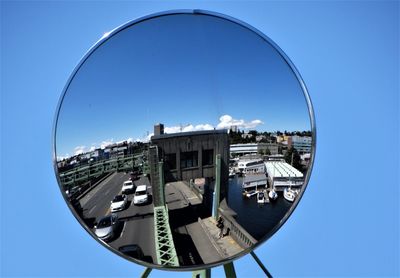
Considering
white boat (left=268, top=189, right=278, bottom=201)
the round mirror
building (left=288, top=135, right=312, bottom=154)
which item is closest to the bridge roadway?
the round mirror

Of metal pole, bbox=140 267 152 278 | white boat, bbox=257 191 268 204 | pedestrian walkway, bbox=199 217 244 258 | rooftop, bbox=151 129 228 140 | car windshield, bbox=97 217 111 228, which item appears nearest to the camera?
rooftop, bbox=151 129 228 140

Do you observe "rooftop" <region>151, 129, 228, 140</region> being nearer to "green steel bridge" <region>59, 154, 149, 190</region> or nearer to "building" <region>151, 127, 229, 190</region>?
"building" <region>151, 127, 229, 190</region>

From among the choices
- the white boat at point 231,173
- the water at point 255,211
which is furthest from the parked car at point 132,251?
the white boat at point 231,173

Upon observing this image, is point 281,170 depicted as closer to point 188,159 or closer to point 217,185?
point 217,185

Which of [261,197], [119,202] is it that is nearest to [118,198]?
[119,202]

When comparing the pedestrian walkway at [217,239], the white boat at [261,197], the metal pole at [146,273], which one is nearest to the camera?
the pedestrian walkway at [217,239]

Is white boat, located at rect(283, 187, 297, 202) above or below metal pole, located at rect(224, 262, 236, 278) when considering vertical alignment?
above

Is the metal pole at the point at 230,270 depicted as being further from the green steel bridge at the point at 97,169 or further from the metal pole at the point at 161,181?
the green steel bridge at the point at 97,169

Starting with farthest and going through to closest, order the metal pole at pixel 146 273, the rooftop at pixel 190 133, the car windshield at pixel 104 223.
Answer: the metal pole at pixel 146 273
the car windshield at pixel 104 223
the rooftop at pixel 190 133
